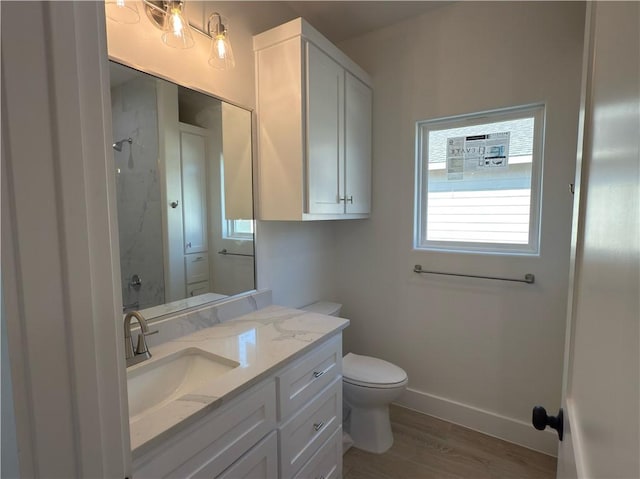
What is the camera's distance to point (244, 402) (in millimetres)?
1048

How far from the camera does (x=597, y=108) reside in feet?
1.74

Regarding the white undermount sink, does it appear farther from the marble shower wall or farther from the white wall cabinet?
the marble shower wall

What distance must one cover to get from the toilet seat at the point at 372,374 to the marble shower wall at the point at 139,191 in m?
1.17

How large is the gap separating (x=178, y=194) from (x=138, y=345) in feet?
2.18

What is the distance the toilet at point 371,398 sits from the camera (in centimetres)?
185

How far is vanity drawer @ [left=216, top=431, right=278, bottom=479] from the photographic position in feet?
3.37

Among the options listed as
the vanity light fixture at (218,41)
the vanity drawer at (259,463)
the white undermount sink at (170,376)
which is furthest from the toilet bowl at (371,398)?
the vanity light fixture at (218,41)

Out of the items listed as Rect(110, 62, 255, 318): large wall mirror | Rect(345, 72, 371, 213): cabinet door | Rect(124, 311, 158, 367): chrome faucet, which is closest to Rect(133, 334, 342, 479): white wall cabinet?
Rect(124, 311, 158, 367): chrome faucet

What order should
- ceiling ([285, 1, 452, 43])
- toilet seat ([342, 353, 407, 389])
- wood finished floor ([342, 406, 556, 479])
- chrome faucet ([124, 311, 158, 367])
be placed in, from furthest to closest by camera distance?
ceiling ([285, 1, 452, 43]), toilet seat ([342, 353, 407, 389]), wood finished floor ([342, 406, 556, 479]), chrome faucet ([124, 311, 158, 367])

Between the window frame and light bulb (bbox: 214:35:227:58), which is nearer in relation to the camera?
light bulb (bbox: 214:35:227:58)

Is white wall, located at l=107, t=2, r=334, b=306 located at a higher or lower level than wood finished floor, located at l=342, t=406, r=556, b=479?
higher

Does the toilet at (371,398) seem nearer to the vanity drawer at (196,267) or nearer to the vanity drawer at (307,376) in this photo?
the vanity drawer at (307,376)

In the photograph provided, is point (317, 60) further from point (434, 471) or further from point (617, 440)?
point (434, 471)

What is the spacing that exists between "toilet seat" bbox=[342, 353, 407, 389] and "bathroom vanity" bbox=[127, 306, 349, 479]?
1.11 ft
